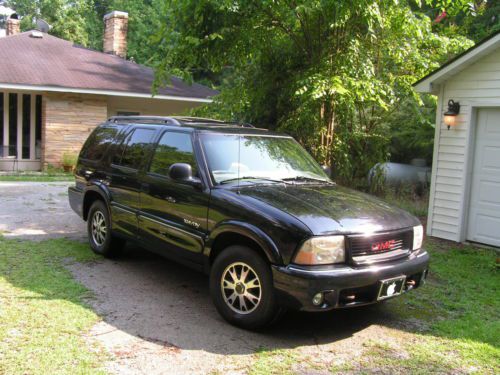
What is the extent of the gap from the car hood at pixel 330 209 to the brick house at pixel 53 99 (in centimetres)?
1266

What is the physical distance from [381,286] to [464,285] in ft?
8.17

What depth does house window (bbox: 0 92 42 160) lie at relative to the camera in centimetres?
1672

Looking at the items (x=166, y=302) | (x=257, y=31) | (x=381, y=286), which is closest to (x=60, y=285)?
(x=166, y=302)

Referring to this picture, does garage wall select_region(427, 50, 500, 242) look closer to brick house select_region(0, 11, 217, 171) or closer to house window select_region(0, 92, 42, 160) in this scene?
brick house select_region(0, 11, 217, 171)

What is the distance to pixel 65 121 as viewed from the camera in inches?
656

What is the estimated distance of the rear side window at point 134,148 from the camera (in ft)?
19.5

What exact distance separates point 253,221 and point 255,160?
1.16m

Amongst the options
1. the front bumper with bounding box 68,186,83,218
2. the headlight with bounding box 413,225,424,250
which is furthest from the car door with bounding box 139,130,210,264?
the headlight with bounding box 413,225,424,250

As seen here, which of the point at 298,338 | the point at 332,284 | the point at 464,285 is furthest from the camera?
the point at 464,285

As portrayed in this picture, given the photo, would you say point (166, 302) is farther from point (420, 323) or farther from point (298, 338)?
point (420, 323)

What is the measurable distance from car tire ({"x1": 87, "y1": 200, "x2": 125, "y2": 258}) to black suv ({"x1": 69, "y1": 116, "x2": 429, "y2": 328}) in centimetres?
3

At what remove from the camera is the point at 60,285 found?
532 centimetres

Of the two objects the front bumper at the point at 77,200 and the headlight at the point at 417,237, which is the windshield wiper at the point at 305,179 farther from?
the front bumper at the point at 77,200

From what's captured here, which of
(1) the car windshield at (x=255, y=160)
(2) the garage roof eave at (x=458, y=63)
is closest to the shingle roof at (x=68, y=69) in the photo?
(2) the garage roof eave at (x=458, y=63)
